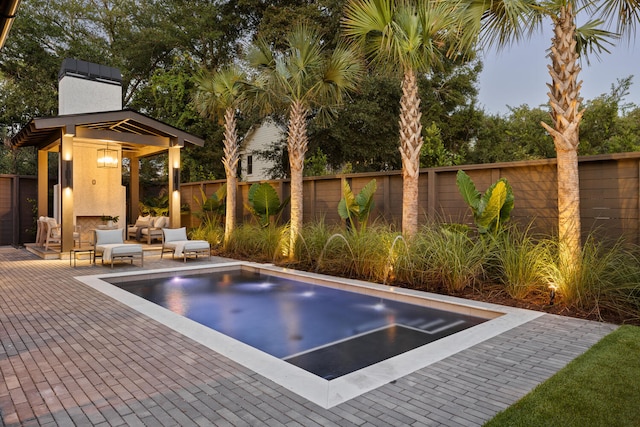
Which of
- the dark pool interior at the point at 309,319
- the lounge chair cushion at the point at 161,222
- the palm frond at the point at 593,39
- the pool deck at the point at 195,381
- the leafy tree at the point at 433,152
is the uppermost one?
the palm frond at the point at 593,39

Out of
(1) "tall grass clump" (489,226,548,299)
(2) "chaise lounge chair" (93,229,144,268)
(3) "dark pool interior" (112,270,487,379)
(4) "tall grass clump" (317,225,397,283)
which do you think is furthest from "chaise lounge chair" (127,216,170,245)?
(1) "tall grass clump" (489,226,548,299)

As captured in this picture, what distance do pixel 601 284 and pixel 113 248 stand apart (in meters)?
9.38

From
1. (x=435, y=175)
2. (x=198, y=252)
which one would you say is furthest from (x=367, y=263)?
(x=198, y=252)

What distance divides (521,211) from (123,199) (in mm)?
12992

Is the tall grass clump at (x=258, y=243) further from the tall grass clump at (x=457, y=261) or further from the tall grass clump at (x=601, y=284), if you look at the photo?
the tall grass clump at (x=601, y=284)

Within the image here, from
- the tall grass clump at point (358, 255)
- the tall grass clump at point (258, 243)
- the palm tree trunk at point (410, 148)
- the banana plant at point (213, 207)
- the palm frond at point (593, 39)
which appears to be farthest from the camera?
the banana plant at point (213, 207)

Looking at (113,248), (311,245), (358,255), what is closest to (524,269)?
(358,255)

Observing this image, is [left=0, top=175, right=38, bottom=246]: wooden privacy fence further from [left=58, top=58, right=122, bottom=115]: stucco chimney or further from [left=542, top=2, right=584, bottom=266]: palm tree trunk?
[left=542, top=2, right=584, bottom=266]: palm tree trunk

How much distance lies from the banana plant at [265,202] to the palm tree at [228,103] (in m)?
0.96

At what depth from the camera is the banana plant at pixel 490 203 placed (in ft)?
23.3

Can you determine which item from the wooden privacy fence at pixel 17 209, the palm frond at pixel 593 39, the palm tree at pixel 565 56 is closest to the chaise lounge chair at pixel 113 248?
the wooden privacy fence at pixel 17 209

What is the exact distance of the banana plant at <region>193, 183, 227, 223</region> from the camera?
14.5 metres

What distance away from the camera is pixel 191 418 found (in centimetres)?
279

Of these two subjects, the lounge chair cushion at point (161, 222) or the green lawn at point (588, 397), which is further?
the lounge chair cushion at point (161, 222)
